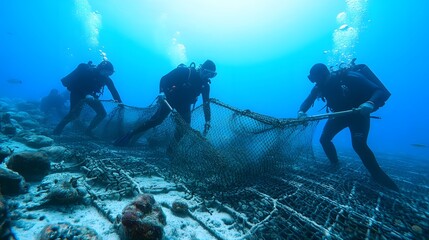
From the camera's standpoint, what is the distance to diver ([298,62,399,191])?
16.0ft

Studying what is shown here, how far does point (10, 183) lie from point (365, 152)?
627 centimetres

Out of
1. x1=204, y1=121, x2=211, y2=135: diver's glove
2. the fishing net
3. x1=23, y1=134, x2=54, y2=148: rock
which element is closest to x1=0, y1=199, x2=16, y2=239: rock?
the fishing net

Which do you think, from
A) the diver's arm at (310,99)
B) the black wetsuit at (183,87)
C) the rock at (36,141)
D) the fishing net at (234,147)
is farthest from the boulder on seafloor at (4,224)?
the diver's arm at (310,99)

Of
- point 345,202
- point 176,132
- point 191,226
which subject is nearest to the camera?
point 191,226

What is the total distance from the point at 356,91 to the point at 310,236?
4.54 meters

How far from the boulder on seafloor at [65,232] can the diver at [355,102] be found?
533 centimetres

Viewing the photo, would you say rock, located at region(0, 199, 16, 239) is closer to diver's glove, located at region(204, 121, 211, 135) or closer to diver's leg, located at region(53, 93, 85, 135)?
diver's glove, located at region(204, 121, 211, 135)

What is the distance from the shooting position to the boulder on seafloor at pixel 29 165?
2730mm

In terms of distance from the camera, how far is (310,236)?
2.28 meters

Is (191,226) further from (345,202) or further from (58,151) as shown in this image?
(58,151)

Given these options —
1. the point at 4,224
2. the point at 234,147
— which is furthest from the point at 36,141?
the point at 234,147

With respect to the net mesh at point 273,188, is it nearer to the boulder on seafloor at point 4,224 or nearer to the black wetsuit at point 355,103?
the black wetsuit at point 355,103

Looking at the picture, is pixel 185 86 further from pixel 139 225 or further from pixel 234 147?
pixel 139 225

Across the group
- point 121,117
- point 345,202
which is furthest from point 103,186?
point 121,117
